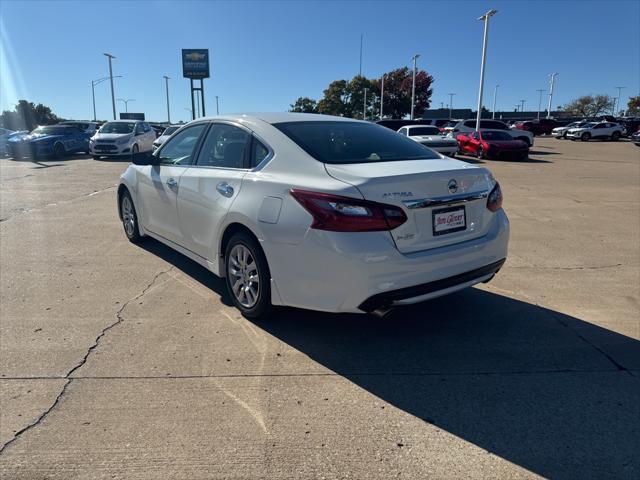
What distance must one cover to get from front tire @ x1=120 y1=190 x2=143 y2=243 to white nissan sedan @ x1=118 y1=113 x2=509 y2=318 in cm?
177

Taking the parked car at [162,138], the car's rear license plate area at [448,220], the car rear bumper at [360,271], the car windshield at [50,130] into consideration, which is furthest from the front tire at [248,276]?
the car windshield at [50,130]

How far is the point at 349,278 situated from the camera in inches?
121

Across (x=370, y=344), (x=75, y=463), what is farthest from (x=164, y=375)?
(x=370, y=344)

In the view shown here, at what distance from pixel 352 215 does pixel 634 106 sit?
351 ft

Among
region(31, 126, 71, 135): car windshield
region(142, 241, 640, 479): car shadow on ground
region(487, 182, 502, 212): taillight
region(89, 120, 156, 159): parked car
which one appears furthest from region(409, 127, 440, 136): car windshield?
region(487, 182, 502, 212): taillight

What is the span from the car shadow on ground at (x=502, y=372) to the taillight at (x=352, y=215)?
39.7 inches

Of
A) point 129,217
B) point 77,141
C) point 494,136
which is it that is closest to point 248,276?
point 129,217

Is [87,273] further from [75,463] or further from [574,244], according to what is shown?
[574,244]

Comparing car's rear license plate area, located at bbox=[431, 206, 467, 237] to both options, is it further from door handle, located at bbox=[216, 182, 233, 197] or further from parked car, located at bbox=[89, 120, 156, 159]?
parked car, located at bbox=[89, 120, 156, 159]

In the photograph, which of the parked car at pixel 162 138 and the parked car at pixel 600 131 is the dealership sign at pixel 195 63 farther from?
the parked car at pixel 600 131

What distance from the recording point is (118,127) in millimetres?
22766

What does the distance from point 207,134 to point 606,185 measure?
509 inches

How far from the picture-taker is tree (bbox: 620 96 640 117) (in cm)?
8800

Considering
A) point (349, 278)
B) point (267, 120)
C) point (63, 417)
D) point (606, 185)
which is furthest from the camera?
point (606, 185)
